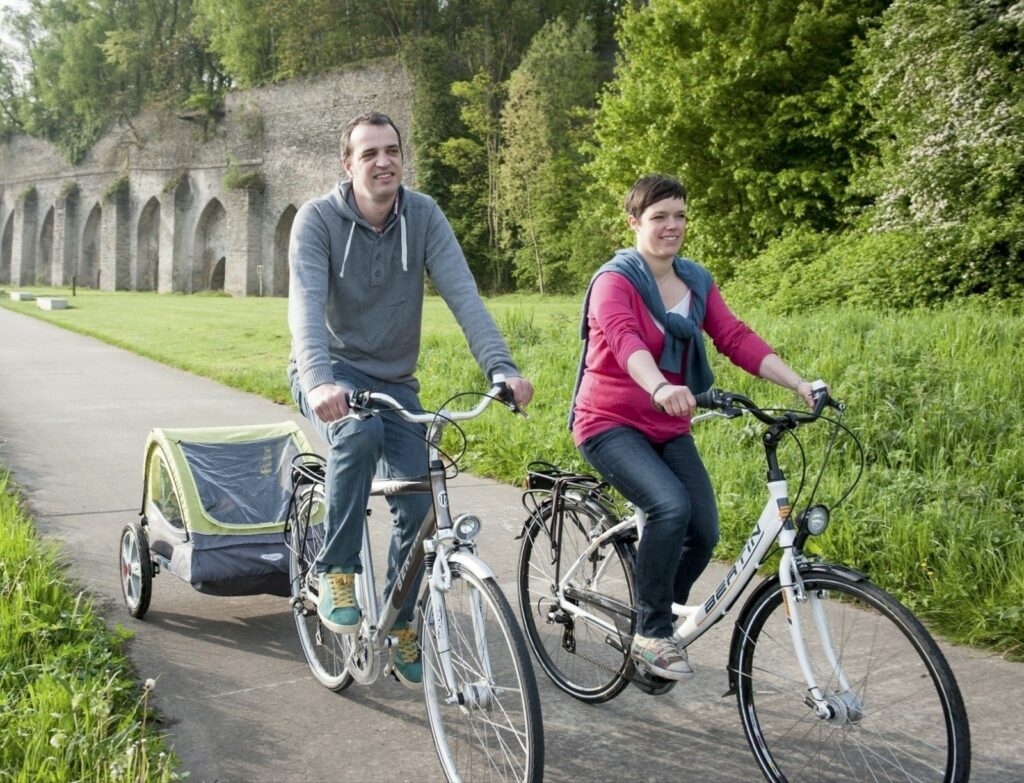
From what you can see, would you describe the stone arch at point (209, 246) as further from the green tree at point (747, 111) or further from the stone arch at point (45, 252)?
the green tree at point (747, 111)

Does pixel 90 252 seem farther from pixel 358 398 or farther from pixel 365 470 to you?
pixel 358 398

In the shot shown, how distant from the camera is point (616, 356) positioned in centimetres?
340

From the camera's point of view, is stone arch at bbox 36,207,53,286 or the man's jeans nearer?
the man's jeans

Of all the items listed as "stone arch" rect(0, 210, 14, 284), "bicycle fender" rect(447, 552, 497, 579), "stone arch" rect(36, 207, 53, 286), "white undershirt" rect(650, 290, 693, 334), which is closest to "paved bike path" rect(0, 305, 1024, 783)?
"bicycle fender" rect(447, 552, 497, 579)

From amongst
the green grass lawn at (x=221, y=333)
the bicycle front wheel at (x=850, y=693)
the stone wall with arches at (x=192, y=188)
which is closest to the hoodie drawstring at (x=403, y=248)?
the bicycle front wheel at (x=850, y=693)

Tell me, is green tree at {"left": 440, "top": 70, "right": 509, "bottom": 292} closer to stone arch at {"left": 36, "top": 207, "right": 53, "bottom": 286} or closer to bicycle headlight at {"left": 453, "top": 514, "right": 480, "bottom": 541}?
bicycle headlight at {"left": 453, "top": 514, "right": 480, "bottom": 541}

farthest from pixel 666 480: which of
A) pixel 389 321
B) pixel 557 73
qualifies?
pixel 557 73

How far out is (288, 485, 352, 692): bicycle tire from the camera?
3.90 metres

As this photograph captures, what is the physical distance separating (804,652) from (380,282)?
1762mm

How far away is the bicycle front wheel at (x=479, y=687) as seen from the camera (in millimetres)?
2680

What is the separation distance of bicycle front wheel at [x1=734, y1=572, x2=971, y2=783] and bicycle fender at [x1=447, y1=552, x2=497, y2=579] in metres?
0.82

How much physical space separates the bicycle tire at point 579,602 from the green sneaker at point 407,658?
63 centimetres

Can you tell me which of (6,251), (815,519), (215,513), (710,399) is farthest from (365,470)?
(6,251)

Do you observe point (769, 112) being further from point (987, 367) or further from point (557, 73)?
point (557, 73)
